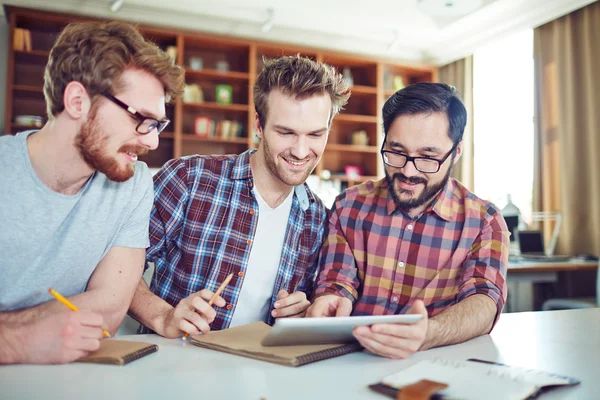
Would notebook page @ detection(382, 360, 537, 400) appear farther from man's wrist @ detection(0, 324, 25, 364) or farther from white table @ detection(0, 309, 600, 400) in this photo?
man's wrist @ detection(0, 324, 25, 364)


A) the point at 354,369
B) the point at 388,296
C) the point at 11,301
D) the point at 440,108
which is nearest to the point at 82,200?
the point at 11,301

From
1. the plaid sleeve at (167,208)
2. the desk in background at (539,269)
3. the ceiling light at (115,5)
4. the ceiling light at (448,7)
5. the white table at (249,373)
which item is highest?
the ceiling light at (115,5)

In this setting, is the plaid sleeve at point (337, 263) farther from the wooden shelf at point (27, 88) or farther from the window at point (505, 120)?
the wooden shelf at point (27, 88)

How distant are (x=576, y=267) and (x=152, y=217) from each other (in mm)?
3306

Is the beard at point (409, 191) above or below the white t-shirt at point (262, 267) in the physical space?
above

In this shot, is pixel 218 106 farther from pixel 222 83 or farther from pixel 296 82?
pixel 296 82

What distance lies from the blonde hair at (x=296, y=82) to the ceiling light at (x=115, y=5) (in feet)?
12.0

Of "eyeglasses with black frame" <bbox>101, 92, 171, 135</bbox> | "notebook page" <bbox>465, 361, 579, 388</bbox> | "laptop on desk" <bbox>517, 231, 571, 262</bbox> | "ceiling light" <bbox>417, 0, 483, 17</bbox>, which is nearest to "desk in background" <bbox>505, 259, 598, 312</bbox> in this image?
"laptop on desk" <bbox>517, 231, 571, 262</bbox>

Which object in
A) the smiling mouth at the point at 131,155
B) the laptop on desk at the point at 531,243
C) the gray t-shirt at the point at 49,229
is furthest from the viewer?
the laptop on desk at the point at 531,243

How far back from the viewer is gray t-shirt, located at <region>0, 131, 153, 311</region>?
1.22m

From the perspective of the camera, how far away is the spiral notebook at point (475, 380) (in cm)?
82

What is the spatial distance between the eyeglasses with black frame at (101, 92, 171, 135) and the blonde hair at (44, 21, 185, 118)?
0.09ft

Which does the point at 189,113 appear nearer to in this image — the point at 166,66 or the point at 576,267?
the point at 576,267

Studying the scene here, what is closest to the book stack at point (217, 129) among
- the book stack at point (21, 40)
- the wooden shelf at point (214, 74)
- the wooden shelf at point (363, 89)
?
the wooden shelf at point (214, 74)
